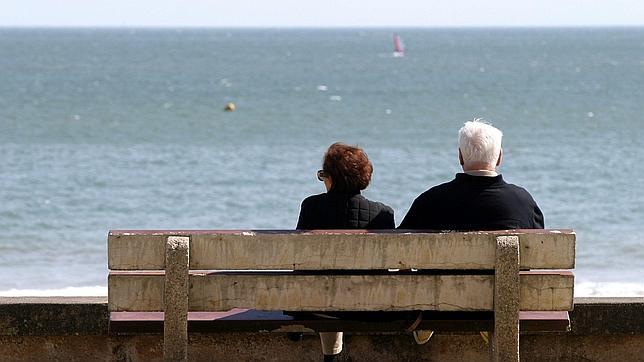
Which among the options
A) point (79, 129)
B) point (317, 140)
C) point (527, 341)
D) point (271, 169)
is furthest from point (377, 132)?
point (527, 341)

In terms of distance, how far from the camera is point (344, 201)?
16.6 ft

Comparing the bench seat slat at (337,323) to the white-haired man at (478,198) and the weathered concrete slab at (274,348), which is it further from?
the weathered concrete slab at (274,348)

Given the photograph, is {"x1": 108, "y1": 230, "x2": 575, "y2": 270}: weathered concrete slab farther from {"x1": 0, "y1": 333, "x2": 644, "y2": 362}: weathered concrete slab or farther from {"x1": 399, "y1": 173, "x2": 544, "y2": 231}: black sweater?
{"x1": 0, "y1": 333, "x2": 644, "y2": 362}: weathered concrete slab

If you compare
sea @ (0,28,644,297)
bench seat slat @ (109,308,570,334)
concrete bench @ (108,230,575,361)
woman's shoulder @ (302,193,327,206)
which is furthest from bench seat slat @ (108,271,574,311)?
sea @ (0,28,644,297)

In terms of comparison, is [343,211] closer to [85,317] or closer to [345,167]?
[345,167]

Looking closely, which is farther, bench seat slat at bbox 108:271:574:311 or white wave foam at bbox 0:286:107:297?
white wave foam at bbox 0:286:107:297

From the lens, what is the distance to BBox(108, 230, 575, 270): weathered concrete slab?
177 inches

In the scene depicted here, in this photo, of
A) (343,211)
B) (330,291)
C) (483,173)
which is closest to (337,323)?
(330,291)

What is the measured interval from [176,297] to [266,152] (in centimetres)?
2582

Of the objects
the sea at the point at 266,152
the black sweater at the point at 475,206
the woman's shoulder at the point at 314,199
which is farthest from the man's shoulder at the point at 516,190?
the sea at the point at 266,152

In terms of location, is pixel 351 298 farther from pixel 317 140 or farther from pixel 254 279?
pixel 317 140

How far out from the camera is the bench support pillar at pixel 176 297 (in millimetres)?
4480

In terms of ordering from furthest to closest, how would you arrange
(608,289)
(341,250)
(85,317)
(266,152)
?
1. (266,152)
2. (608,289)
3. (85,317)
4. (341,250)

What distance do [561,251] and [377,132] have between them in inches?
1305
